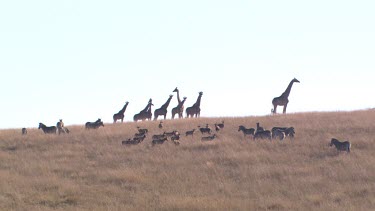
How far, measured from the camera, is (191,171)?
73.8 ft

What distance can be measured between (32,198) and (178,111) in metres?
17.6

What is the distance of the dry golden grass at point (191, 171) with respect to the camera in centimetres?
1905

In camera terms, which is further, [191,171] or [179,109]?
[179,109]

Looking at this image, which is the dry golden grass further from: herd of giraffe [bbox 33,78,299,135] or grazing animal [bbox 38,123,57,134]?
herd of giraffe [bbox 33,78,299,135]

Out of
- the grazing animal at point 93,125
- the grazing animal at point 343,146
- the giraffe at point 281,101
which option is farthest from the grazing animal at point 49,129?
the grazing animal at point 343,146

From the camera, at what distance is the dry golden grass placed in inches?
750

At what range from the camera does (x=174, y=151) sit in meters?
25.5

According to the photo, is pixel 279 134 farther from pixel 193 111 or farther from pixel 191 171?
pixel 193 111

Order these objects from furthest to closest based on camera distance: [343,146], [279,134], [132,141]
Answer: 1. [132,141]
2. [279,134]
3. [343,146]

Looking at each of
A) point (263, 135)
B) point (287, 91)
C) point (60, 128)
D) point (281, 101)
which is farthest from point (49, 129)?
point (287, 91)

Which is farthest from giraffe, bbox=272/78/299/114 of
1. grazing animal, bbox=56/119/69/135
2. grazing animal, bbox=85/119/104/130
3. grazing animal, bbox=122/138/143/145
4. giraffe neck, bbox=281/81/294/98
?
grazing animal, bbox=56/119/69/135

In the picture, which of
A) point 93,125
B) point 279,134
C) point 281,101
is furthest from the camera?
point 281,101

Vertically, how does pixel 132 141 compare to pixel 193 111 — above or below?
below

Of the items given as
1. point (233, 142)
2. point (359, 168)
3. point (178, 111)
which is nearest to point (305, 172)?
point (359, 168)
